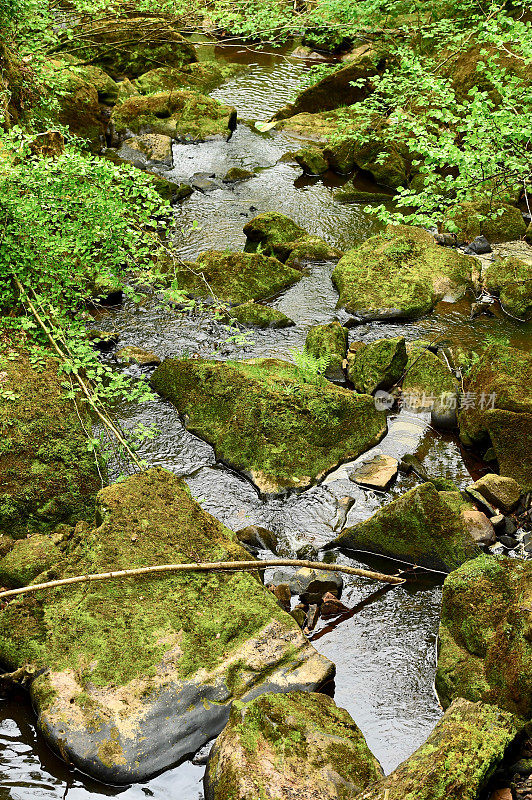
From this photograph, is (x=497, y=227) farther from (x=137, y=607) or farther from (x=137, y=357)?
(x=137, y=607)

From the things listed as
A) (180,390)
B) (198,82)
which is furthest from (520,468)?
(198,82)

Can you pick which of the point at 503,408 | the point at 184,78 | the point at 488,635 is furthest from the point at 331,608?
the point at 184,78

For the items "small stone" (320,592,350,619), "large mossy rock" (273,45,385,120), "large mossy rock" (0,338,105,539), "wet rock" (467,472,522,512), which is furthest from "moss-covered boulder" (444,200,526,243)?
"small stone" (320,592,350,619)

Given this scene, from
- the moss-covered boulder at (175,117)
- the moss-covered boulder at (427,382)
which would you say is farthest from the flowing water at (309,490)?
the moss-covered boulder at (175,117)

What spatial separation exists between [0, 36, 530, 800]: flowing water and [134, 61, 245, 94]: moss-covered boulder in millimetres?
4529

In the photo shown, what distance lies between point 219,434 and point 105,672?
120 inches

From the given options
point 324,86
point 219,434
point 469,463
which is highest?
point 324,86

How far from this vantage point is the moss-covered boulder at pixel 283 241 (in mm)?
10227

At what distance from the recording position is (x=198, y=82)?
1730 cm

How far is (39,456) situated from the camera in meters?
5.89

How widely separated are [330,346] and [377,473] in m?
1.98

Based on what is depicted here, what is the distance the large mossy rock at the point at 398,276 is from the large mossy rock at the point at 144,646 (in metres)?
4.75

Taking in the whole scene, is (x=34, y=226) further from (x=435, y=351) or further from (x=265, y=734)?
(x=435, y=351)

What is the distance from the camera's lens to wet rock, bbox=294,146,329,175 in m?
12.9
